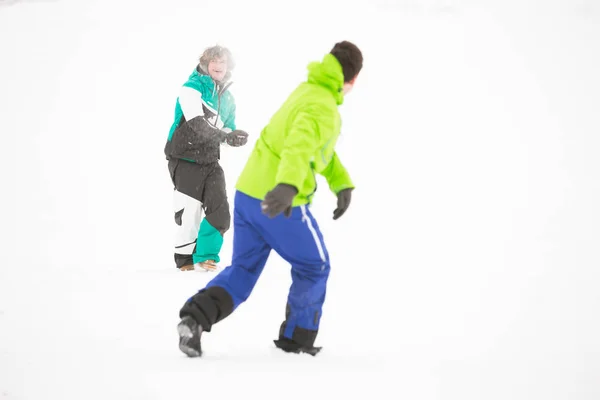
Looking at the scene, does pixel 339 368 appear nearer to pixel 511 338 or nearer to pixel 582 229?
pixel 511 338

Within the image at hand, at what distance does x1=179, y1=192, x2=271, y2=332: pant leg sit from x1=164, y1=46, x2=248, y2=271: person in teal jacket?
6.87 feet

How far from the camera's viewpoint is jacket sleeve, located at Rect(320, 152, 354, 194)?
321 centimetres

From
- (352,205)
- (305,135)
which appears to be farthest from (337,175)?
(352,205)

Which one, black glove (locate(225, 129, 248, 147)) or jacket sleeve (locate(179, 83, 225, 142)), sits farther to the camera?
black glove (locate(225, 129, 248, 147))

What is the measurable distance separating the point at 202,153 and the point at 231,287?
2.36 m

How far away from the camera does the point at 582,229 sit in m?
7.82

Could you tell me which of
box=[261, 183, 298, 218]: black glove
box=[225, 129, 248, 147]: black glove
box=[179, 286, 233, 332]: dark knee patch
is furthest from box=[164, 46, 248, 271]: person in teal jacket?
box=[261, 183, 298, 218]: black glove

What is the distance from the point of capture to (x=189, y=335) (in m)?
2.78

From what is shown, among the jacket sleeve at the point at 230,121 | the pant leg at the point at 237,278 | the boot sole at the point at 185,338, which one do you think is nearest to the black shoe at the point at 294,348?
the pant leg at the point at 237,278

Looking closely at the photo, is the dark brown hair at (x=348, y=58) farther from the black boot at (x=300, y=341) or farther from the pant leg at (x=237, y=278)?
the black boot at (x=300, y=341)

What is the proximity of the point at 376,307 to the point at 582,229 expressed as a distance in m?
4.66

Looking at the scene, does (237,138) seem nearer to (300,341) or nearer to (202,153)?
(202,153)

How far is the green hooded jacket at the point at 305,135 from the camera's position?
2680 mm

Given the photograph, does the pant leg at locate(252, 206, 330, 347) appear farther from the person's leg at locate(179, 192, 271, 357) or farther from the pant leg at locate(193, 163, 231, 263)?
the pant leg at locate(193, 163, 231, 263)
